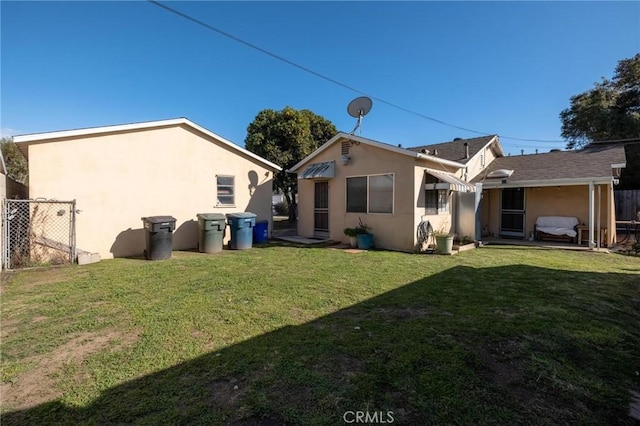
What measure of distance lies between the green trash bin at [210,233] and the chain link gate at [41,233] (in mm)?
3585

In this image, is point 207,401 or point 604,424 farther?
point 207,401

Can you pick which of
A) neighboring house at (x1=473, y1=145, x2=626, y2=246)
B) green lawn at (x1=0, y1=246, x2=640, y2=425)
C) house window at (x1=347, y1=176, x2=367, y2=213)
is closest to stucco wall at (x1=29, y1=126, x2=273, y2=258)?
green lawn at (x1=0, y1=246, x2=640, y2=425)

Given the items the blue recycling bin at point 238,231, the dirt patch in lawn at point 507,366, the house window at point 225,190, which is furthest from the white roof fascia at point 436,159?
the dirt patch in lawn at point 507,366

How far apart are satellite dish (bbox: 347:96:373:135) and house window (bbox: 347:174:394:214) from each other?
88.2 inches

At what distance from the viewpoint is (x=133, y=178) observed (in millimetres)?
10414

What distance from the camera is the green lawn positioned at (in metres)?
2.65

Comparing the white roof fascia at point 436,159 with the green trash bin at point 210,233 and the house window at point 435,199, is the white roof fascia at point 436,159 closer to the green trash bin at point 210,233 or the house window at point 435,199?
the house window at point 435,199

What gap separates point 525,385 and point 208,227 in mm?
9980

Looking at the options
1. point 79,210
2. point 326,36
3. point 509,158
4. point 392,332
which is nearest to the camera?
point 392,332

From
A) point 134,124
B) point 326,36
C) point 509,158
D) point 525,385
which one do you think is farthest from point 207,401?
point 509,158

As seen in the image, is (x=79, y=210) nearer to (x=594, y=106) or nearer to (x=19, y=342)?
(x=19, y=342)

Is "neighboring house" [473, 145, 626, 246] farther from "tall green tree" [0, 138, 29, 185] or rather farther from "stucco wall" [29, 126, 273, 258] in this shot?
"tall green tree" [0, 138, 29, 185]

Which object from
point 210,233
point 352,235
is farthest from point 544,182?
point 210,233

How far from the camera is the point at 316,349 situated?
12.1 feet
